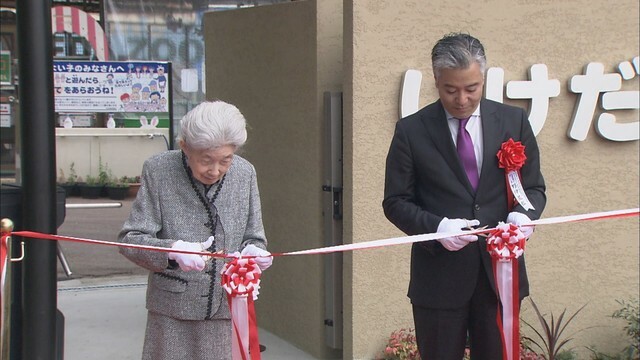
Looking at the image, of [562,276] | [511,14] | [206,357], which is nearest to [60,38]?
[511,14]

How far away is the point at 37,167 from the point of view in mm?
4059

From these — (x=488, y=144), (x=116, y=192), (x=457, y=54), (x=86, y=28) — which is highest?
(x=86, y=28)

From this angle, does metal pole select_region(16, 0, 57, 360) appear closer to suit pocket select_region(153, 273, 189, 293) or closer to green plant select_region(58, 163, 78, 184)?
suit pocket select_region(153, 273, 189, 293)

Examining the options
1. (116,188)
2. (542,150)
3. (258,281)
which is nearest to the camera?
(258,281)

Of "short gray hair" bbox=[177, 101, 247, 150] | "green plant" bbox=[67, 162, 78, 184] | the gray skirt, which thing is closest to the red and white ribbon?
the gray skirt

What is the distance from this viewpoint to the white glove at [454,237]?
304 cm

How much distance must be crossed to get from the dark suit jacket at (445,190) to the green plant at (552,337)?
2082 millimetres

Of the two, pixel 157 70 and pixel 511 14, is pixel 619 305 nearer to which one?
pixel 511 14

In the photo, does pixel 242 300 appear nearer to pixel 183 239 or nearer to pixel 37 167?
pixel 183 239

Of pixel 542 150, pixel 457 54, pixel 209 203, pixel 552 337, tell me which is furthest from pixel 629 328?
pixel 209 203

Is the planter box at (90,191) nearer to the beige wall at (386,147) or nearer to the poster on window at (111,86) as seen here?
the poster on window at (111,86)

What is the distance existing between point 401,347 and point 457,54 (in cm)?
248

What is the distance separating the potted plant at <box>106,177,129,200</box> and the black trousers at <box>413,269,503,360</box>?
5192 millimetres

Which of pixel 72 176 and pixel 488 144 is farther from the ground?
pixel 488 144
